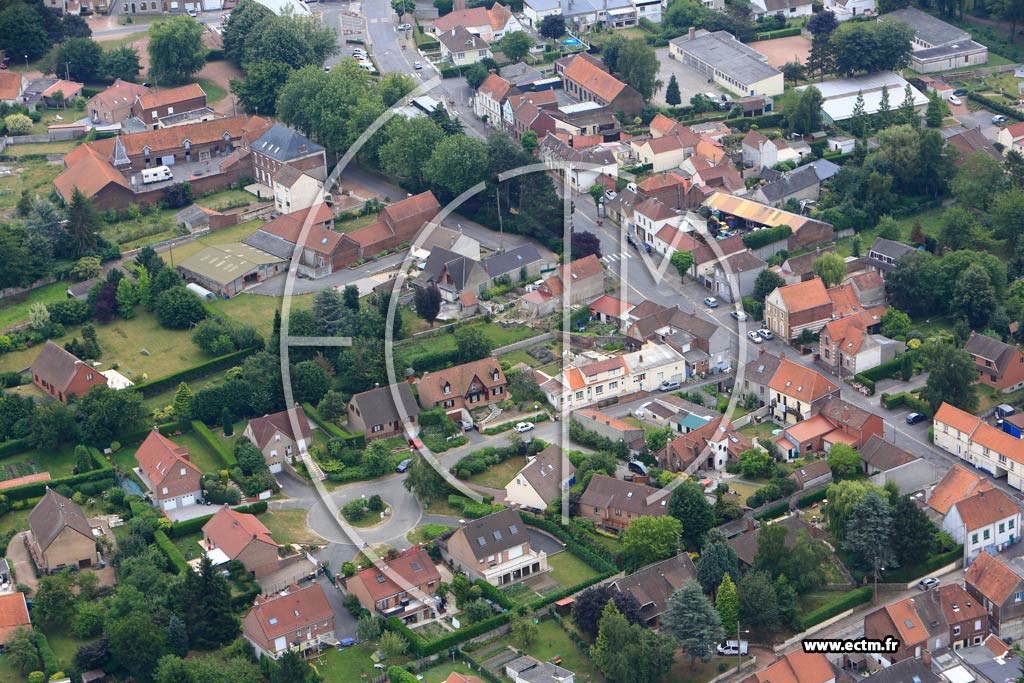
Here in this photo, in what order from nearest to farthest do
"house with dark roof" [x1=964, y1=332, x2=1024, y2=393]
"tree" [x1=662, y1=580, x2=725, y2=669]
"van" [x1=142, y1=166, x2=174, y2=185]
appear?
"tree" [x1=662, y1=580, x2=725, y2=669] → "house with dark roof" [x1=964, y1=332, x2=1024, y2=393] → "van" [x1=142, y1=166, x2=174, y2=185]

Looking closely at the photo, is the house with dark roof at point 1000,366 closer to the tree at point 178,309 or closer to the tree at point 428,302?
the tree at point 428,302

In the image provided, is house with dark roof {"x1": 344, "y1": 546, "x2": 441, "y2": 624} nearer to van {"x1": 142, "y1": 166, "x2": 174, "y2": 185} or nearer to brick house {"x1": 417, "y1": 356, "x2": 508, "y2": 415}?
brick house {"x1": 417, "y1": 356, "x2": 508, "y2": 415}

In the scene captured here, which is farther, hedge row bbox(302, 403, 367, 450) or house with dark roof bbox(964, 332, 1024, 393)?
house with dark roof bbox(964, 332, 1024, 393)

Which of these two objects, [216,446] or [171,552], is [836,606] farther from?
[216,446]

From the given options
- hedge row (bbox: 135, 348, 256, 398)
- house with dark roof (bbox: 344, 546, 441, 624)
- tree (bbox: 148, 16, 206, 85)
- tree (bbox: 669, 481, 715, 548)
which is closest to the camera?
house with dark roof (bbox: 344, 546, 441, 624)

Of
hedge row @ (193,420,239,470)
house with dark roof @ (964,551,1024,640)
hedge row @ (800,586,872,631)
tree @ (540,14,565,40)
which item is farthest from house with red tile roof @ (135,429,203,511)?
tree @ (540,14,565,40)

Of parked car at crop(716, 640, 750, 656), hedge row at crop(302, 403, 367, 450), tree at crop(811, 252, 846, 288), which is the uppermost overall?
tree at crop(811, 252, 846, 288)
